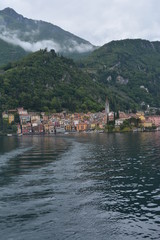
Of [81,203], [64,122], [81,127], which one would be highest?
[64,122]

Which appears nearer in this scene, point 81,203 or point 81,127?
point 81,203

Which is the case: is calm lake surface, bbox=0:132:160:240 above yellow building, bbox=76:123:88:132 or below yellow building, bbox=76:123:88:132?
below

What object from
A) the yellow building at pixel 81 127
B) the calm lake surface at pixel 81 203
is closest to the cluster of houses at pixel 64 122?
the yellow building at pixel 81 127

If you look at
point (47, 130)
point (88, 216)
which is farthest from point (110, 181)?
point (47, 130)

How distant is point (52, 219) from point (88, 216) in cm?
223

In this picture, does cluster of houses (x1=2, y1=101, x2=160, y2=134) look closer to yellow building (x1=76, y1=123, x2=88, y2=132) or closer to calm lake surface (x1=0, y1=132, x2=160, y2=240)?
yellow building (x1=76, y1=123, x2=88, y2=132)

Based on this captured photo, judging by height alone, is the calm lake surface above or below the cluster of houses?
below

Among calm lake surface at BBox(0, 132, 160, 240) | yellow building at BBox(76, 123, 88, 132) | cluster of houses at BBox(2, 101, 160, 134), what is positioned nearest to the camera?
calm lake surface at BBox(0, 132, 160, 240)

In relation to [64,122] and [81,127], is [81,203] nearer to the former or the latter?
[81,127]

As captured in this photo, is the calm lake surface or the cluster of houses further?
the cluster of houses

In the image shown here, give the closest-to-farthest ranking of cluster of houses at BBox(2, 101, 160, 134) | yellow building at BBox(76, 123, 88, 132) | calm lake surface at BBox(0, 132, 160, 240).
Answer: calm lake surface at BBox(0, 132, 160, 240)
cluster of houses at BBox(2, 101, 160, 134)
yellow building at BBox(76, 123, 88, 132)

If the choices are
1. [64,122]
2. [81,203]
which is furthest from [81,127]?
[81,203]

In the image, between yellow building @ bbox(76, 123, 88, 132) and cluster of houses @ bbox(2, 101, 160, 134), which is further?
yellow building @ bbox(76, 123, 88, 132)

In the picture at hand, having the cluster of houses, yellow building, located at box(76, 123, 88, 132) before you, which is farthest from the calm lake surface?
yellow building, located at box(76, 123, 88, 132)
